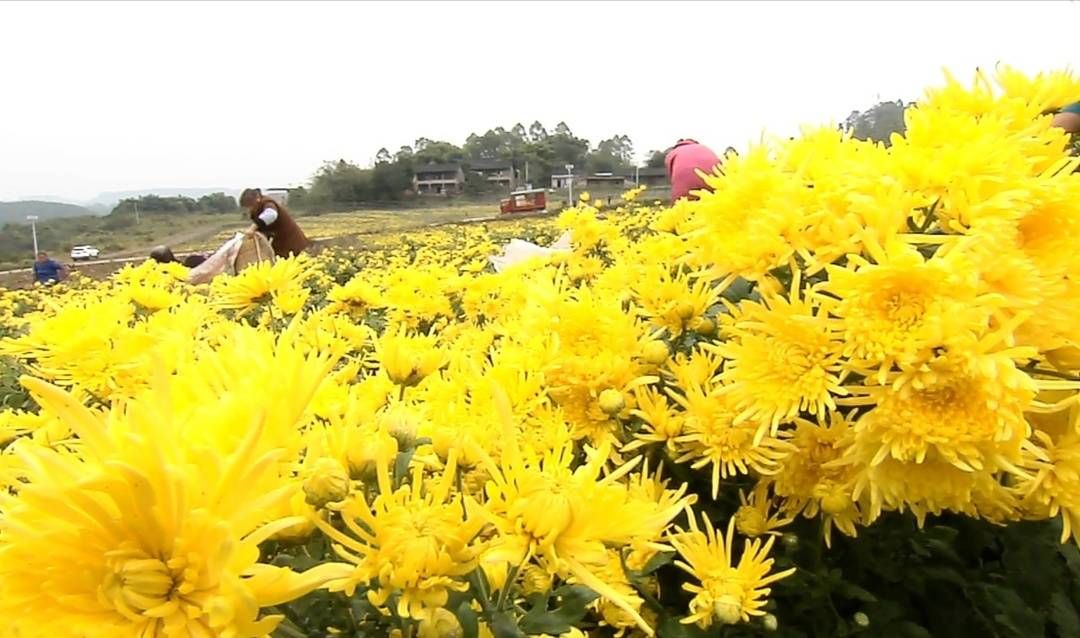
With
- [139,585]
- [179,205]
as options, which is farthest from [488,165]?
[139,585]

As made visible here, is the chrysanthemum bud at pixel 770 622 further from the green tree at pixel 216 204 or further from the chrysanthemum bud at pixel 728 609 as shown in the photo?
the green tree at pixel 216 204

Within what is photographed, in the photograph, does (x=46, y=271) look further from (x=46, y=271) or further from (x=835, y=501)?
(x=835, y=501)

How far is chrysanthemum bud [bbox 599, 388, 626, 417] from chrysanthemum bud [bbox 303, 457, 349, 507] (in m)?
0.55

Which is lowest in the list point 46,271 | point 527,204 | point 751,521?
point 527,204

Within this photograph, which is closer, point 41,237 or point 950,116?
point 950,116

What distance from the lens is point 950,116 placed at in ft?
4.29

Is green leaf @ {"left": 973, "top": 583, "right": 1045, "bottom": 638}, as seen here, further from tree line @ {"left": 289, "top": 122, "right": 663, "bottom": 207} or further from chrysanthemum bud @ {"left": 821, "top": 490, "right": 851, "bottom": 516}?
tree line @ {"left": 289, "top": 122, "right": 663, "bottom": 207}

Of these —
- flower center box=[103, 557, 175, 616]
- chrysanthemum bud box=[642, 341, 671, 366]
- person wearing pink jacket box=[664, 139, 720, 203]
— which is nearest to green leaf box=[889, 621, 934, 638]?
chrysanthemum bud box=[642, 341, 671, 366]

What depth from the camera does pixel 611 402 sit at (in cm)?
124

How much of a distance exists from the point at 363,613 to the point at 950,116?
1.12 meters

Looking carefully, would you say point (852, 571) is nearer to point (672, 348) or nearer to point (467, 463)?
point (672, 348)

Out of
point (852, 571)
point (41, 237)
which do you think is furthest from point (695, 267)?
point (41, 237)

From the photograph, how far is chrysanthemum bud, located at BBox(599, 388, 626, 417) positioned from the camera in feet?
4.05

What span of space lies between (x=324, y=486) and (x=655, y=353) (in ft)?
2.35
